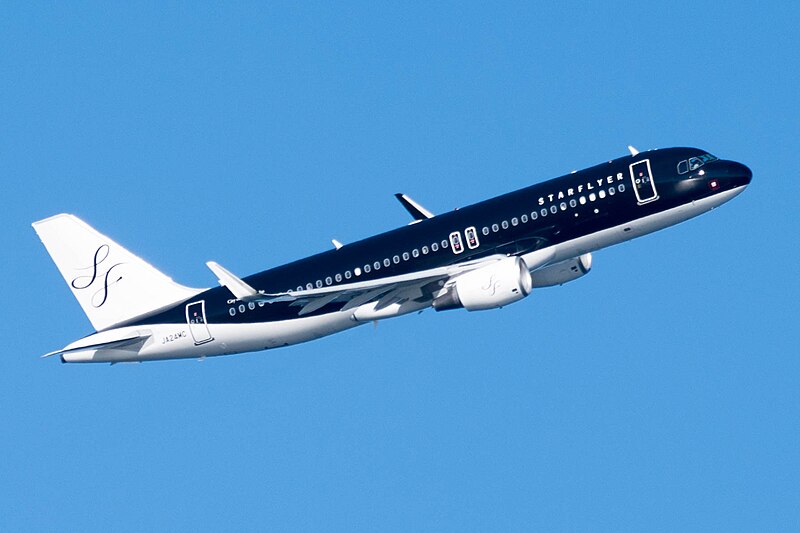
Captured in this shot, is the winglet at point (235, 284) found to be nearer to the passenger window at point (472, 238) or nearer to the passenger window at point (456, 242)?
the passenger window at point (456, 242)

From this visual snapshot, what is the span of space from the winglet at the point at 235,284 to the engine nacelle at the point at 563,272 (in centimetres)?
2111

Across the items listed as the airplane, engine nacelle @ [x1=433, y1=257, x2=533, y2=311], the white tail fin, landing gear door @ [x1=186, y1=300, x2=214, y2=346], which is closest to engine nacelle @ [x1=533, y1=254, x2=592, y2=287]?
the airplane

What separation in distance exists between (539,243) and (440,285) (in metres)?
6.89

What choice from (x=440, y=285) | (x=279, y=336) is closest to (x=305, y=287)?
(x=279, y=336)

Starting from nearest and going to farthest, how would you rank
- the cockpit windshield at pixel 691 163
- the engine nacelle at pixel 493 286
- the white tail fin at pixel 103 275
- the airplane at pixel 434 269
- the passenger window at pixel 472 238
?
the engine nacelle at pixel 493 286 → the airplane at pixel 434 269 → the cockpit windshield at pixel 691 163 → the passenger window at pixel 472 238 → the white tail fin at pixel 103 275

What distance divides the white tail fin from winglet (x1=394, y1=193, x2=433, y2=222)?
1587 centimetres

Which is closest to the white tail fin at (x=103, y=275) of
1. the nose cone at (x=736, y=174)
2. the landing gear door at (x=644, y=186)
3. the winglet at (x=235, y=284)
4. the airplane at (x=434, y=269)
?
the airplane at (x=434, y=269)

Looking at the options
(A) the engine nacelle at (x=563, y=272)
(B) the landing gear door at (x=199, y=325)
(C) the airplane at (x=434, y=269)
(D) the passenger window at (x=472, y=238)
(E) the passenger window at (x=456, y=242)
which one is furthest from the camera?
(A) the engine nacelle at (x=563, y=272)

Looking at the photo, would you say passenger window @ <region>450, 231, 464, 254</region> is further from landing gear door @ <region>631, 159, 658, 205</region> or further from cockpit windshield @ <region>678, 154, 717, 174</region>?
cockpit windshield @ <region>678, 154, 717, 174</region>

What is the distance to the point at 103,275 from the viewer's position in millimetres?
92250

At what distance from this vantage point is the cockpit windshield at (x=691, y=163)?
82.8 metres

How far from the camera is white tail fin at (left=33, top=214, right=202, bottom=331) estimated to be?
3588 inches

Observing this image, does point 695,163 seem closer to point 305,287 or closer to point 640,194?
point 640,194

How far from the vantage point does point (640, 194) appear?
82375mm
